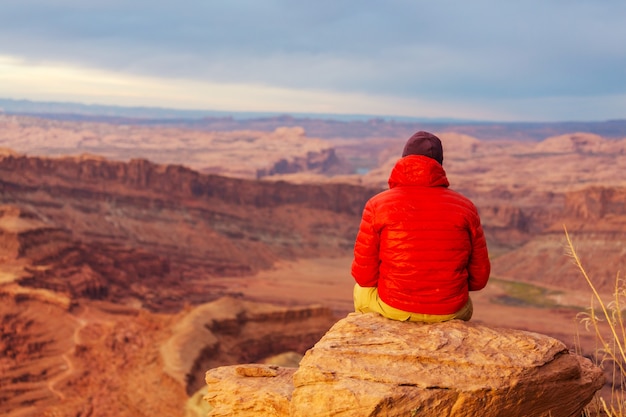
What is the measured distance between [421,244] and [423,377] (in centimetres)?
115

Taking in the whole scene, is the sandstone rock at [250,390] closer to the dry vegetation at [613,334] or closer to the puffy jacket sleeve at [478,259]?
the puffy jacket sleeve at [478,259]

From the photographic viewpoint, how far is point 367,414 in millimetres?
4727

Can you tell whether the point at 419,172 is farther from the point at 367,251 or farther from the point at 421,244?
the point at 367,251

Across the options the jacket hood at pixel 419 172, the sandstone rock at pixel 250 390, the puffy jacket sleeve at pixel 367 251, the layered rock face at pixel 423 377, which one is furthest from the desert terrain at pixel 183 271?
the sandstone rock at pixel 250 390

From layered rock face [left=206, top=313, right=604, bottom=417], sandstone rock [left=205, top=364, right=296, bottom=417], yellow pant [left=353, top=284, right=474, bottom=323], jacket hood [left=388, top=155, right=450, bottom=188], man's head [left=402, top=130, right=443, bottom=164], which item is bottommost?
sandstone rock [left=205, top=364, right=296, bottom=417]

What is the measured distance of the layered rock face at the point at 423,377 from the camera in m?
4.91

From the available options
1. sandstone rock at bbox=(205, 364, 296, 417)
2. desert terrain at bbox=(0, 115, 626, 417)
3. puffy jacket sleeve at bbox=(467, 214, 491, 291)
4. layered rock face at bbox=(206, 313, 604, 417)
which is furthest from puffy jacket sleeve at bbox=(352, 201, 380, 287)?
desert terrain at bbox=(0, 115, 626, 417)

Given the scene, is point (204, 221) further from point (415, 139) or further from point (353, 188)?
point (415, 139)

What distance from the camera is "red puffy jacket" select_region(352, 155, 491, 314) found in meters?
5.74

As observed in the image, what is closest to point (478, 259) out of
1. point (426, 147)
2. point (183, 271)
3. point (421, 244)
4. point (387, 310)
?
point (421, 244)

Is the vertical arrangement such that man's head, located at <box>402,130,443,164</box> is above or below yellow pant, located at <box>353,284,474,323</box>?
above

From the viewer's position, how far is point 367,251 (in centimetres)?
595

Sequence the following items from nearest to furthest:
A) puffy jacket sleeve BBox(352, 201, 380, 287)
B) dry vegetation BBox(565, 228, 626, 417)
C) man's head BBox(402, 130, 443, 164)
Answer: dry vegetation BBox(565, 228, 626, 417) < puffy jacket sleeve BBox(352, 201, 380, 287) < man's head BBox(402, 130, 443, 164)

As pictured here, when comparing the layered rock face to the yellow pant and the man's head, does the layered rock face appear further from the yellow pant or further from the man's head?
the man's head
